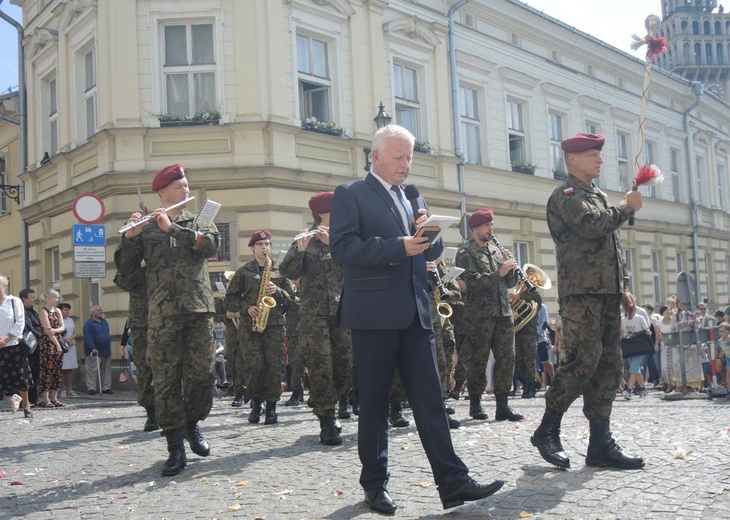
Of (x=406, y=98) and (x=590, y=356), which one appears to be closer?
(x=590, y=356)

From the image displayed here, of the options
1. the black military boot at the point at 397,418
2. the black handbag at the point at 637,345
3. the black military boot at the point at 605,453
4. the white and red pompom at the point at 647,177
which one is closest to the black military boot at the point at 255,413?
the black military boot at the point at 397,418

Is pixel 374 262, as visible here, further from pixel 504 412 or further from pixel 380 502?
pixel 504 412

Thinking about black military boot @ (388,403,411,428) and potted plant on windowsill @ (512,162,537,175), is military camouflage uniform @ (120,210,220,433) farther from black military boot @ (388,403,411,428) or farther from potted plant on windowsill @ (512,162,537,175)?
potted plant on windowsill @ (512,162,537,175)

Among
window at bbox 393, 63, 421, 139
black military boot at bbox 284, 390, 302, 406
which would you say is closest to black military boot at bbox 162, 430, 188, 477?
black military boot at bbox 284, 390, 302, 406

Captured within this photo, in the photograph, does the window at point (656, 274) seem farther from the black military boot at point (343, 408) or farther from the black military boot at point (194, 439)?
the black military boot at point (194, 439)

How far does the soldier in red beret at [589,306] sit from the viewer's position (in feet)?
17.0

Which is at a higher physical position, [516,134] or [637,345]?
[516,134]

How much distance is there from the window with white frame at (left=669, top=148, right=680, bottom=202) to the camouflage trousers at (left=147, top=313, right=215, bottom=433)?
29.5 m

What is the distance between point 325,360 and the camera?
6.98m

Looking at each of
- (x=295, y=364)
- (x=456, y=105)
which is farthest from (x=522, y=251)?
(x=295, y=364)

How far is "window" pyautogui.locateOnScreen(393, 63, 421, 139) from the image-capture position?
19.4m

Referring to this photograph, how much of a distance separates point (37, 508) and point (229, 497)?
1175 mm

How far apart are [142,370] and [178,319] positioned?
2.47 meters

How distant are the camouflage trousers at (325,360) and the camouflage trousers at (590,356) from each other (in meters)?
2.12
